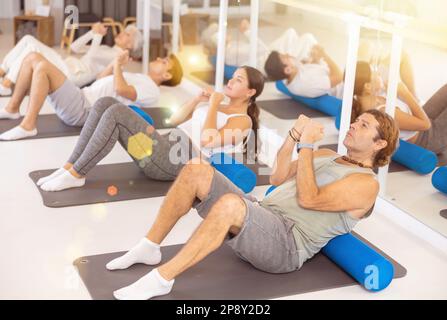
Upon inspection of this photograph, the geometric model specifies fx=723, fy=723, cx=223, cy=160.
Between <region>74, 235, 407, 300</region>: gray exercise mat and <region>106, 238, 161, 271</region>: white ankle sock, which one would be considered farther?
<region>106, 238, 161, 271</region>: white ankle sock

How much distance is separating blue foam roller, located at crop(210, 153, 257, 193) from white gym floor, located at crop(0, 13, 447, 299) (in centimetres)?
15

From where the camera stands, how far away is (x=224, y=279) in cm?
280

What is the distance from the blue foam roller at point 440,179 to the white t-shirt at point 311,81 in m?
1.42

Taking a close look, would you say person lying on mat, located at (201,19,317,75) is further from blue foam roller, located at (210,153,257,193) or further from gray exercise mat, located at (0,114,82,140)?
blue foam roller, located at (210,153,257,193)

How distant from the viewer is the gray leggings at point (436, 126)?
379 centimetres

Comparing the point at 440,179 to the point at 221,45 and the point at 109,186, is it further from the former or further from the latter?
the point at 221,45

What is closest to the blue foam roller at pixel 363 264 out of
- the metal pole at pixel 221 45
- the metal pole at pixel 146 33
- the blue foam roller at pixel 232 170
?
the blue foam roller at pixel 232 170

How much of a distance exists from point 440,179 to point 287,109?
164cm

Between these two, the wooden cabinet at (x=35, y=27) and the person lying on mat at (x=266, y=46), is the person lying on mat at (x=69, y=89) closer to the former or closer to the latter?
the person lying on mat at (x=266, y=46)

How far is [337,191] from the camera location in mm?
2670

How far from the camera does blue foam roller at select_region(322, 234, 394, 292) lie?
2762mm

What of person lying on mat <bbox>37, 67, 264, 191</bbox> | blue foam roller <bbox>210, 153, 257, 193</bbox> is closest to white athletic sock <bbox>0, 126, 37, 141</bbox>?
person lying on mat <bbox>37, 67, 264, 191</bbox>

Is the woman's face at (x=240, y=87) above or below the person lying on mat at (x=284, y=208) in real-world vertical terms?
above

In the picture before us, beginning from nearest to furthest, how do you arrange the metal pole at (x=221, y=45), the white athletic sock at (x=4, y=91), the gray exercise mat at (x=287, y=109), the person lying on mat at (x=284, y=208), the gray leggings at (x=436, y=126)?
the person lying on mat at (x=284, y=208) < the gray leggings at (x=436, y=126) < the gray exercise mat at (x=287, y=109) < the metal pole at (x=221, y=45) < the white athletic sock at (x=4, y=91)
